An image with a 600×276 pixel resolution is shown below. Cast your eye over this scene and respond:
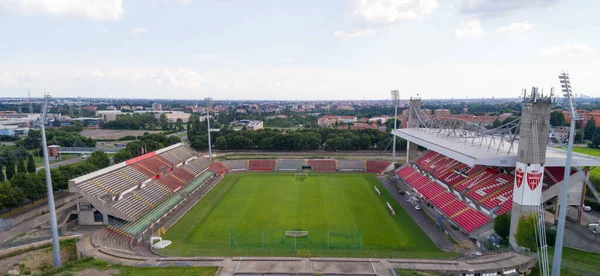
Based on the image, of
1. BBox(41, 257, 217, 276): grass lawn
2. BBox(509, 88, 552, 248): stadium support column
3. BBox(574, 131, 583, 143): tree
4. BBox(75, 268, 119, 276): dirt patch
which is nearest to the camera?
BBox(75, 268, 119, 276): dirt patch

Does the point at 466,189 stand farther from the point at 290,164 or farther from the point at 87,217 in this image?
the point at 87,217

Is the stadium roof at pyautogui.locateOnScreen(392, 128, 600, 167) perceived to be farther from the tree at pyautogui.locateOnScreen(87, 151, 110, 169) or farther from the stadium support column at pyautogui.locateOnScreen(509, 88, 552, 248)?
the tree at pyautogui.locateOnScreen(87, 151, 110, 169)

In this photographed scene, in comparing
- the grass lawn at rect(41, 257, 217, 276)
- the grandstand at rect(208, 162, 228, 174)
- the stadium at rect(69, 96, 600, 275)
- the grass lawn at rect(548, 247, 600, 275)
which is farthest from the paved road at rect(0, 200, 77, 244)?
the grass lawn at rect(548, 247, 600, 275)

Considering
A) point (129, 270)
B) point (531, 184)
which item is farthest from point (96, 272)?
point (531, 184)

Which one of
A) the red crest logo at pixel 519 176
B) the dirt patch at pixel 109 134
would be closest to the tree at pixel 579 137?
the red crest logo at pixel 519 176

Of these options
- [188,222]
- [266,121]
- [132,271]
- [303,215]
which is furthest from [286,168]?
[266,121]

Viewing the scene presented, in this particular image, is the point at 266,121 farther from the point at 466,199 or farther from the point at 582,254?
the point at 582,254

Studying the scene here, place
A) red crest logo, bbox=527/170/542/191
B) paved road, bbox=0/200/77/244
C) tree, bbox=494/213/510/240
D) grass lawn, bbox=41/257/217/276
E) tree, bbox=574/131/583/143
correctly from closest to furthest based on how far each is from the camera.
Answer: grass lawn, bbox=41/257/217/276
red crest logo, bbox=527/170/542/191
tree, bbox=494/213/510/240
paved road, bbox=0/200/77/244
tree, bbox=574/131/583/143
